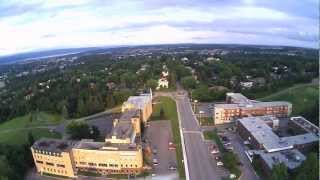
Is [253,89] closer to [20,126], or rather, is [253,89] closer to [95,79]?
[95,79]

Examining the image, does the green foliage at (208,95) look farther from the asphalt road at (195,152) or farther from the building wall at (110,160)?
the building wall at (110,160)

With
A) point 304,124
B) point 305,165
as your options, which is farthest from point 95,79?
point 305,165

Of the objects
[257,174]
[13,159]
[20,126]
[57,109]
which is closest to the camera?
[257,174]

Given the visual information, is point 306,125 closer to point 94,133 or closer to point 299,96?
point 299,96

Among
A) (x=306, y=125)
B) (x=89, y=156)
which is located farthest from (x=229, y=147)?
(x=89, y=156)

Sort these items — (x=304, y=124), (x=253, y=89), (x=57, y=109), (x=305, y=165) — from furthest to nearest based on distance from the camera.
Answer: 1. (x=253, y=89)
2. (x=57, y=109)
3. (x=304, y=124)
4. (x=305, y=165)

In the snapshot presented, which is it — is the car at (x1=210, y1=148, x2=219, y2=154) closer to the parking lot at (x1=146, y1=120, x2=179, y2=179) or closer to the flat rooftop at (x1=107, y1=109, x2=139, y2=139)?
the parking lot at (x1=146, y1=120, x2=179, y2=179)
